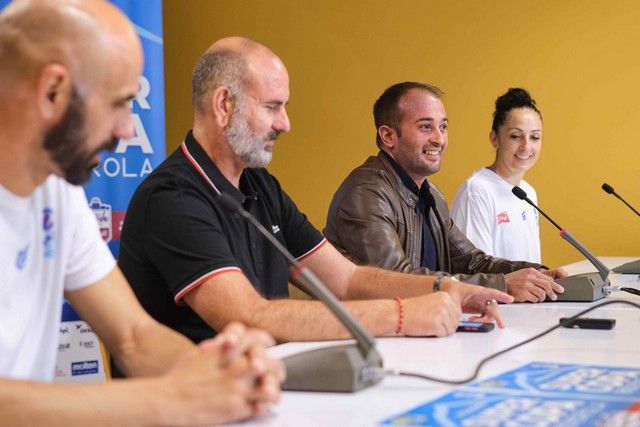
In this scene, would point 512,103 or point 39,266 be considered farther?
point 512,103

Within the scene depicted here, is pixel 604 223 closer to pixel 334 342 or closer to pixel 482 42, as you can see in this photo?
pixel 482 42

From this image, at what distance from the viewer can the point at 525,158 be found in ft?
14.8

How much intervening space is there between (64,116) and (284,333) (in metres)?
0.79

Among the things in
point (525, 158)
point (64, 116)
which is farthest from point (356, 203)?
point (64, 116)

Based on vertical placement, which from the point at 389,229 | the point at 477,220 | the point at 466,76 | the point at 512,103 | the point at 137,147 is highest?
the point at 466,76

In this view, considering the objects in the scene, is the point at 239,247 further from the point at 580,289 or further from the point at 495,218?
the point at 495,218

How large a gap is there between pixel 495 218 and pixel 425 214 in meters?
0.96

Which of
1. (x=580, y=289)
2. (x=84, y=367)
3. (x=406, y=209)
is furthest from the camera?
(x=84, y=367)

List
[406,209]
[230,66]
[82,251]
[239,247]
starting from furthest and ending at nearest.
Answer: [406,209] → [230,66] → [239,247] → [82,251]

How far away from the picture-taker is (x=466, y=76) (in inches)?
207

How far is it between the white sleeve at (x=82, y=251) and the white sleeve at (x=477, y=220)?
2805 millimetres

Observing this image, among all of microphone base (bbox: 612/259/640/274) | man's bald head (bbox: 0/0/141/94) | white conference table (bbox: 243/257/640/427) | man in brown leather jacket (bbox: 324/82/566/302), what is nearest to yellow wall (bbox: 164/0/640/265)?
microphone base (bbox: 612/259/640/274)

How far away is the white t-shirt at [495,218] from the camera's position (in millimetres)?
4266

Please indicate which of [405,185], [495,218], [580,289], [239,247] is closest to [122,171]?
[405,185]
